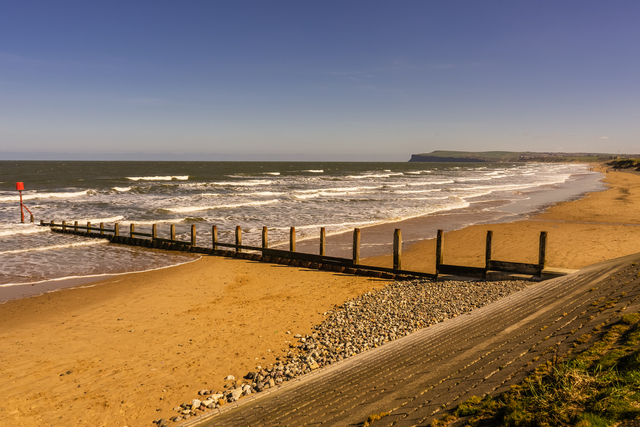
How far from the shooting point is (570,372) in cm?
430

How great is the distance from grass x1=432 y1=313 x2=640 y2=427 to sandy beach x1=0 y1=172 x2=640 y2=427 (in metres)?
5.14

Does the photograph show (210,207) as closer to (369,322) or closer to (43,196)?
(43,196)

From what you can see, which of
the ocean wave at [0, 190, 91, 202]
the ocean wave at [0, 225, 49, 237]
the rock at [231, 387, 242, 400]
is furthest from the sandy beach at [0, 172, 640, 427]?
the ocean wave at [0, 190, 91, 202]

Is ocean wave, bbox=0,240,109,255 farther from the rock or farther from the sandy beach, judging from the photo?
the rock

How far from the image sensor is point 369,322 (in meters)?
9.83

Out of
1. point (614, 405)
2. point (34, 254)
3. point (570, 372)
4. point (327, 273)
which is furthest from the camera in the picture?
point (34, 254)

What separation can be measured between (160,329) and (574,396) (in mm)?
9439

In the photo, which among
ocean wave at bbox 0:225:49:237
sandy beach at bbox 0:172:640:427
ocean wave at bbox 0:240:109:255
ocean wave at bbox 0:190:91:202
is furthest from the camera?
ocean wave at bbox 0:190:91:202

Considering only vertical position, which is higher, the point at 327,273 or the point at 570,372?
the point at 570,372

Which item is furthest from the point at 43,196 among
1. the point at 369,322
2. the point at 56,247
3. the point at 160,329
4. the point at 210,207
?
the point at 369,322

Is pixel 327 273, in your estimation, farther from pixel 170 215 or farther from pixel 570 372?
pixel 170 215

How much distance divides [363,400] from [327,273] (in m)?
10.6

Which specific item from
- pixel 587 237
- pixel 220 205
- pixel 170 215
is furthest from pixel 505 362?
pixel 220 205

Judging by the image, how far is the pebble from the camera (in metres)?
7.37
